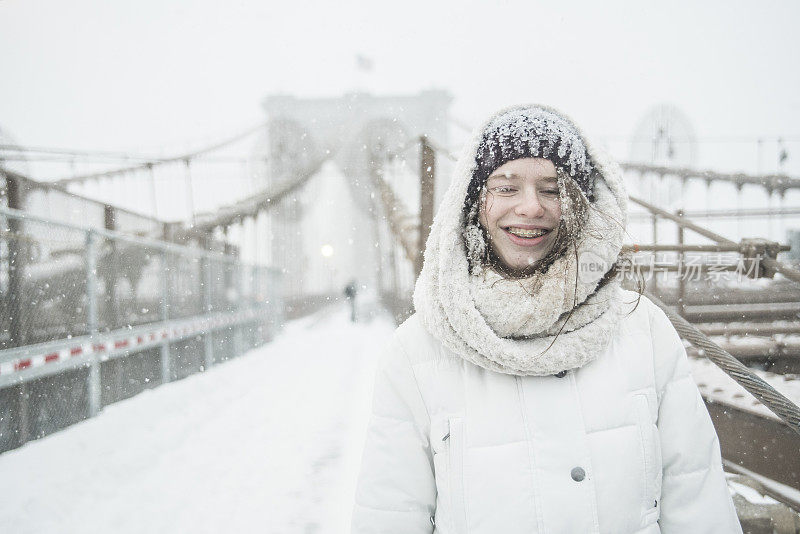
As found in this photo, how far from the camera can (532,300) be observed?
1009 millimetres

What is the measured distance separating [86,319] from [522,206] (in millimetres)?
4643

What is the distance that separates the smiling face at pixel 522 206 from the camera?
41.8 inches

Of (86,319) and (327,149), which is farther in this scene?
(327,149)

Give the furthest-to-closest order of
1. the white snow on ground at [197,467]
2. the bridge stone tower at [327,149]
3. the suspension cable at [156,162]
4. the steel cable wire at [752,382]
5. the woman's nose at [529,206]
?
the bridge stone tower at [327,149] < the suspension cable at [156,162] < the white snow on ground at [197,467] < the steel cable wire at [752,382] < the woman's nose at [529,206]

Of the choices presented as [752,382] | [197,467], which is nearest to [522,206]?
[752,382]

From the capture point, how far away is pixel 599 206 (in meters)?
1.10

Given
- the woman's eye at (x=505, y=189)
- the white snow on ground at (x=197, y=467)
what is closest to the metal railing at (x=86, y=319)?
the white snow on ground at (x=197, y=467)

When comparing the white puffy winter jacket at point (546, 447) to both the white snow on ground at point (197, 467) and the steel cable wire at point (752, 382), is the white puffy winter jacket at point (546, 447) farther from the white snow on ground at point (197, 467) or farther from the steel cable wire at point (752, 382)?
the white snow on ground at point (197, 467)

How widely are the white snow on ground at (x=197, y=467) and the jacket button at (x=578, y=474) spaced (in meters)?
1.91

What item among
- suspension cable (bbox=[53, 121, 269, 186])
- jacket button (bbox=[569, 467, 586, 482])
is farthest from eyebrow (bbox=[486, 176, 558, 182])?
suspension cable (bbox=[53, 121, 269, 186])

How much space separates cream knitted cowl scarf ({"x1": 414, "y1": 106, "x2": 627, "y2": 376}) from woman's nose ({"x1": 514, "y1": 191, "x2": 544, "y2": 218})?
0.11 metres

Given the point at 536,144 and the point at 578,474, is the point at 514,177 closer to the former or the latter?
the point at 536,144

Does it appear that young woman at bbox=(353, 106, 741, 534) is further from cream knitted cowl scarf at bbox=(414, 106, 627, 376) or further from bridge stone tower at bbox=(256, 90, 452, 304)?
bridge stone tower at bbox=(256, 90, 452, 304)

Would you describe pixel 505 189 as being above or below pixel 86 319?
above
